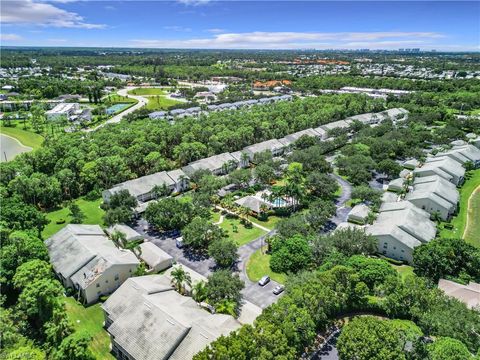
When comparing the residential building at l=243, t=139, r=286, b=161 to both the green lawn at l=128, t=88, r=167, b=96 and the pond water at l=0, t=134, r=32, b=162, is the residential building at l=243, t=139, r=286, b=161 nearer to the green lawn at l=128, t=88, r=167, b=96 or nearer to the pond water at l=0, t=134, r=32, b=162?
the pond water at l=0, t=134, r=32, b=162

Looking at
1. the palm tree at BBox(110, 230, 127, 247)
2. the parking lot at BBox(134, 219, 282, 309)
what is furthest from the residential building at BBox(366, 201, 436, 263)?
the palm tree at BBox(110, 230, 127, 247)

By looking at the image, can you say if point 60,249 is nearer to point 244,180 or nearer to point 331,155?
point 244,180

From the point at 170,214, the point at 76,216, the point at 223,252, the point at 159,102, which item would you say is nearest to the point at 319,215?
the point at 223,252

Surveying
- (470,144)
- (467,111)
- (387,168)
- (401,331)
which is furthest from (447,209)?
(467,111)

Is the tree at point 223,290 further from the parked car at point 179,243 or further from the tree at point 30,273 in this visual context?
the tree at point 30,273

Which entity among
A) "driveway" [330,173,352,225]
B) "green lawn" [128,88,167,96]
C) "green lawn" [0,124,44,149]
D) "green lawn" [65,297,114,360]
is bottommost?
"green lawn" [65,297,114,360]

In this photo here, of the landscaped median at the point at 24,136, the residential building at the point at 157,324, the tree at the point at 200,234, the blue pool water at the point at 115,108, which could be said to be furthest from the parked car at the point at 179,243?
the blue pool water at the point at 115,108
